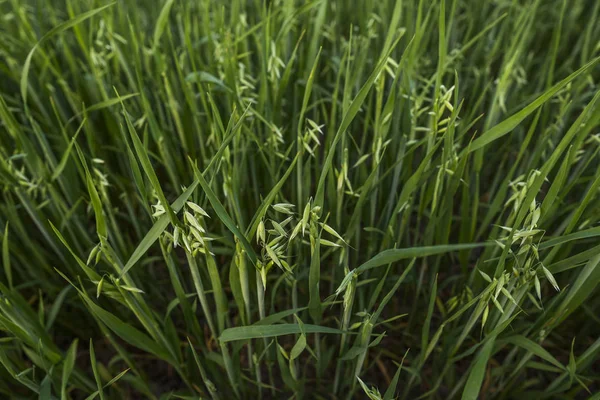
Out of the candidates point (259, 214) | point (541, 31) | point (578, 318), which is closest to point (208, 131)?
point (259, 214)

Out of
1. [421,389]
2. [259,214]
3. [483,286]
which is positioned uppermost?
[259,214]

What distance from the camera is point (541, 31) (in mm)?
1223

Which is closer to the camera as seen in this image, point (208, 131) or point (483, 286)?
point (483, 286)

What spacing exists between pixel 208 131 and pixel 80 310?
0.40 m

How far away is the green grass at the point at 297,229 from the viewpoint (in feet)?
1.93

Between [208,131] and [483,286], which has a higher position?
[208,131]

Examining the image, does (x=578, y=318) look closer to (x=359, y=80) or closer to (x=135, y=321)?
(x=359, y=80)

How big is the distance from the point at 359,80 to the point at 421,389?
548mm

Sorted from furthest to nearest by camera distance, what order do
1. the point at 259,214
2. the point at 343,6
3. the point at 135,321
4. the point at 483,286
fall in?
1. the point at 343,6
2. the point at 135,321
3. the point at 483,286
4. the point at 259,214

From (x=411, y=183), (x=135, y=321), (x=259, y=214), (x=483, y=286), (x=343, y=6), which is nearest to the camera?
(x=259, y=214)

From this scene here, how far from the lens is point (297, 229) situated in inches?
20.7

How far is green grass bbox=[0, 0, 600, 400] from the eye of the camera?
1.93 feet

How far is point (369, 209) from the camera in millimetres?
789

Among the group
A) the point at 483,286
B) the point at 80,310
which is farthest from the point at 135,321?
the point at 483,286
